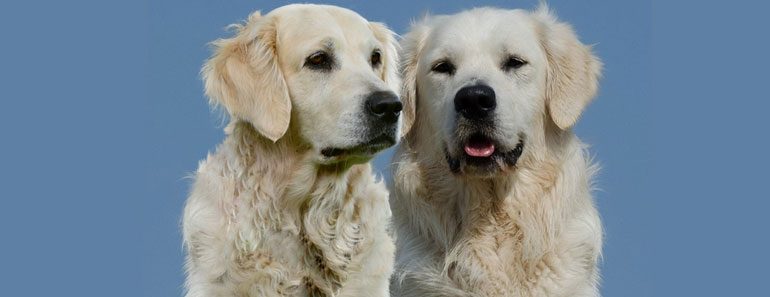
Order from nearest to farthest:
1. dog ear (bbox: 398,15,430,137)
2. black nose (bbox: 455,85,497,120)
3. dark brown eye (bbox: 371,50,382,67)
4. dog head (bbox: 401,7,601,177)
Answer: dark brown eye (bbox: 371,50,382,67), black nose (bbox: 455,85,497,120), dog head (bbox: 401,7,601,177), dog ear (bbox: 398,15,430,137)

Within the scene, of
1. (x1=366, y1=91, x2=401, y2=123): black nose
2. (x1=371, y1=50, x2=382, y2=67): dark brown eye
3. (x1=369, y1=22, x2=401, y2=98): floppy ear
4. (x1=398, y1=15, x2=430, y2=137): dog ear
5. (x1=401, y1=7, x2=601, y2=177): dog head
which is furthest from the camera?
(x1=398, y1=15, x2=430, y2=137): dog ear

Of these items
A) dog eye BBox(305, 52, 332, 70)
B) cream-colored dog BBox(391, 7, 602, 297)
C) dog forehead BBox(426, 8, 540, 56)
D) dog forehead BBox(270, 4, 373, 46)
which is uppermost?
dog forehead BBox(270, 4, 373, 46)

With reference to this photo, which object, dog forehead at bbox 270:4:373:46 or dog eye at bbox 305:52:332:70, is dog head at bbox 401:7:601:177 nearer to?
dog forehead at bbox 270:4:373:46

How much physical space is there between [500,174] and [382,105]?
1.53 m

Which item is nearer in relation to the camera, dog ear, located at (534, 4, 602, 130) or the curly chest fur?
the curly chest fur

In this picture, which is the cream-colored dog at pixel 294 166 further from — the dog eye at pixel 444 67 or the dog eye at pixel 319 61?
the dog eye at pixel 444 67

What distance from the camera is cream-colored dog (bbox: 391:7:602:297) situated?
658 cm

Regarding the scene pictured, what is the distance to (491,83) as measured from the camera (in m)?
6.38

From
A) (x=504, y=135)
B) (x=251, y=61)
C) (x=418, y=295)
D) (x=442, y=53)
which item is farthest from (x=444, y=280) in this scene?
(x=251, y=61)

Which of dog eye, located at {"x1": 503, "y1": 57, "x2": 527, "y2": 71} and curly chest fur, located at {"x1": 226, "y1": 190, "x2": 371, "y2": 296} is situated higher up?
dog eye, located at {"x1": 503, "y1": 57, "x2": 527, "y2": 71}

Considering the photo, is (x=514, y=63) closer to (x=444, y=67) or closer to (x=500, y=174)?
(x=444, y=67)

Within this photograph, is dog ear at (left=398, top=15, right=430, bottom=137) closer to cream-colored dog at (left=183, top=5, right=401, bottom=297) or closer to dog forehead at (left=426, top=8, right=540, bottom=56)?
dog forehead at (left=426, top=8, right=540, bottom=56)

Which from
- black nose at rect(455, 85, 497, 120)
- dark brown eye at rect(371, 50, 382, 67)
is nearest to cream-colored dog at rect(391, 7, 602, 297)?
black nose at rect(455, 85, 497, 120)

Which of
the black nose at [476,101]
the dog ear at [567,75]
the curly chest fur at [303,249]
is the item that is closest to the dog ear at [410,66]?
the black nose at [476,101]
